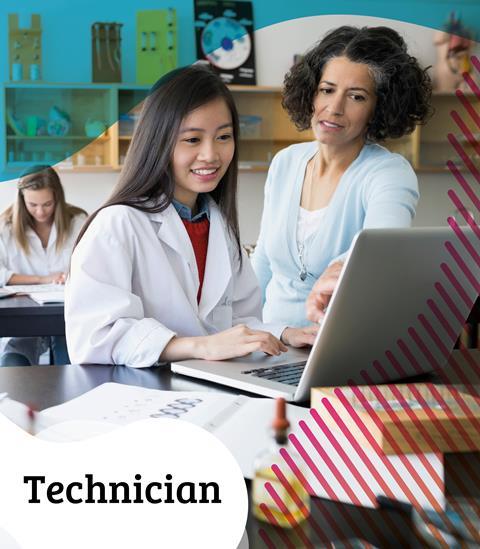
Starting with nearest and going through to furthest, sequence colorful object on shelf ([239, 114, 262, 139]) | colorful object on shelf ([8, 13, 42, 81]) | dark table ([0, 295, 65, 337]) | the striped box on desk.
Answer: the striped box on desk
dark table ([0, 295, 65, 337])
colorful object on shelf ([8, 13, 42, 81])
colorful object on shelf ([239, 114, 262, 139])

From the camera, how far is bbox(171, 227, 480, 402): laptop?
0.93m

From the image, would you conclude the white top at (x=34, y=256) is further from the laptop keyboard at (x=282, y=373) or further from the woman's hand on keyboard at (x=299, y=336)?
the laptop keyboard at (x=282, y=373)

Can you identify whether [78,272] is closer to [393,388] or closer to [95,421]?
[95,421]

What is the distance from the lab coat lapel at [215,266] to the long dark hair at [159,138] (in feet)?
0.47

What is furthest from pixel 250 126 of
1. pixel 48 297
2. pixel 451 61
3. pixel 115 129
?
pixel 48 297

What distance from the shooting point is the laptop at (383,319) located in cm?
93

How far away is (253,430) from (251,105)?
15.1 feet

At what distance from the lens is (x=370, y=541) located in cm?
61

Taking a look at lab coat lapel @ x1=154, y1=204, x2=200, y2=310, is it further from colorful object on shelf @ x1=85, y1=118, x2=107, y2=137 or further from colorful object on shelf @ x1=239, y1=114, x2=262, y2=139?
colorful object on shelf @ x1=239, y1=114, x2=262, y2=139

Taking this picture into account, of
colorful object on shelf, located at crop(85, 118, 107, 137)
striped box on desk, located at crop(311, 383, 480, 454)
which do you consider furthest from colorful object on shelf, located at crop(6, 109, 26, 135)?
striped box on desk, located at crop(311, 383, 480, 454)

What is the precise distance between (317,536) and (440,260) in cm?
50

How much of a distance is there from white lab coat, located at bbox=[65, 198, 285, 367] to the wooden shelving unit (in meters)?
3.14

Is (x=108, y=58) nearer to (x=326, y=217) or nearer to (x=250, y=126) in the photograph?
(x=250, y=126)

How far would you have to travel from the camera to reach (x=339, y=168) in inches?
71.6
